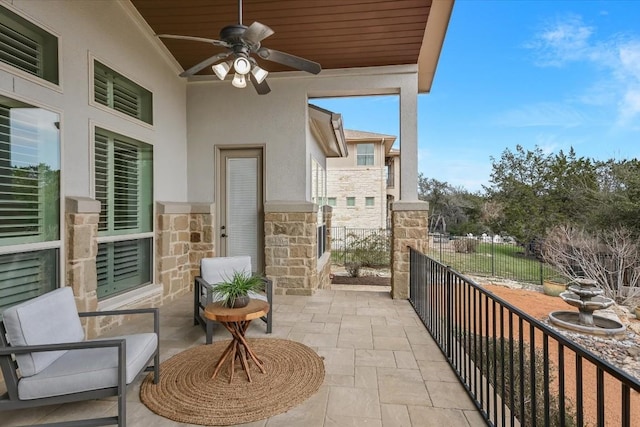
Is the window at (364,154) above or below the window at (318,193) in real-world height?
above

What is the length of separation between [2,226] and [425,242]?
16.7 ft

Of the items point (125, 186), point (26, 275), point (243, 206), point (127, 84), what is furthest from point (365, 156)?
point (26, 275)

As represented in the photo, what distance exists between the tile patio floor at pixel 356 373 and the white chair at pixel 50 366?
36cm

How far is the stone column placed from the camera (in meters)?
3.15

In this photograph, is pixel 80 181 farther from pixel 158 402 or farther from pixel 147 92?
pixel 158 402

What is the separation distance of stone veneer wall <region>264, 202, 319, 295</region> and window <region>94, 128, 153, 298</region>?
185 cm

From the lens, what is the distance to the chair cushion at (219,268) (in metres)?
3.96

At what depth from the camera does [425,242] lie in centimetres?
504

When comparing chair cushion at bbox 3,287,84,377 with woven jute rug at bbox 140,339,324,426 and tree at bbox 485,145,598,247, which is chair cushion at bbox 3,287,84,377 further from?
tree at bbox 485,145,598,247

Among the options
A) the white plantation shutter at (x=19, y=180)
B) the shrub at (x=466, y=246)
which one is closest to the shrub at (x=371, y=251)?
the shrub at (x=466, y=246)

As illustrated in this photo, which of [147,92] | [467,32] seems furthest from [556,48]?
[147,92]

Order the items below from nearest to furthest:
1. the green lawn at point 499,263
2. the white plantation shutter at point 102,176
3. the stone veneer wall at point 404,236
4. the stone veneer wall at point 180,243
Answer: the white plantation shutter at point 102,176
the stone veneer wall at point 180,243
the stone veneer wall at point 404,236
the green lawn at point 499,263

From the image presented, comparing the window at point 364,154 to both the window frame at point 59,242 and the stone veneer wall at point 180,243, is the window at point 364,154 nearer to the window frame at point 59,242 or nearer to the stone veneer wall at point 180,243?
the stone veneer wall at point 180,243

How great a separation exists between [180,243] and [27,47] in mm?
3147
